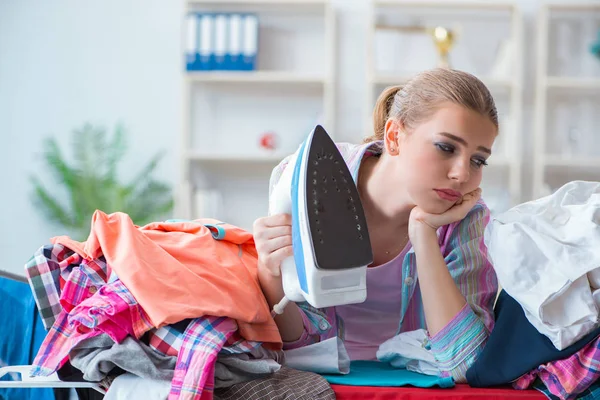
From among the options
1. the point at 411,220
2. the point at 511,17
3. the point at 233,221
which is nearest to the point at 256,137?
the point at 233,221

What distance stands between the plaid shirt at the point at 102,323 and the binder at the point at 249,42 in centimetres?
288

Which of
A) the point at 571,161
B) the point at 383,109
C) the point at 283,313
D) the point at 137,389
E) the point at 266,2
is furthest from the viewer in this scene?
the point at 266,2

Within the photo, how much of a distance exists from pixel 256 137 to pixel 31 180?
138 centimetres

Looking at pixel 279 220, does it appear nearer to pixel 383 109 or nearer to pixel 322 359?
pixel 322 359

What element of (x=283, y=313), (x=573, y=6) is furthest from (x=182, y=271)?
(x=573, y=6)

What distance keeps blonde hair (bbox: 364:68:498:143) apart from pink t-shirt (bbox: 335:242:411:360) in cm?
30

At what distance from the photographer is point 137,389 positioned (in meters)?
1.05

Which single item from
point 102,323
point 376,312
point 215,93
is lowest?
point 376,312

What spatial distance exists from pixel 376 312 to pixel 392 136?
1.29ft

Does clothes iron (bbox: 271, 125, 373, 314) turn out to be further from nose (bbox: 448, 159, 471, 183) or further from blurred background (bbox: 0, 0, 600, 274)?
blurred background (bbox: 0, 0, 600, 274)

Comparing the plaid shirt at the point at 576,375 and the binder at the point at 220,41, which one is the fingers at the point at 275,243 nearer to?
the plaid shirt at the point at 576,375

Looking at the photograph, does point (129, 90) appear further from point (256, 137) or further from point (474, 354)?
point (474, 354)

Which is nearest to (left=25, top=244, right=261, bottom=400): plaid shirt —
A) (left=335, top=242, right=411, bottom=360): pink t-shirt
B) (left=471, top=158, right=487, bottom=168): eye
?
(left=335, top=242, right=411, bottom=360): pink t-shirt

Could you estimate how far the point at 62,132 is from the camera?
167 inches
